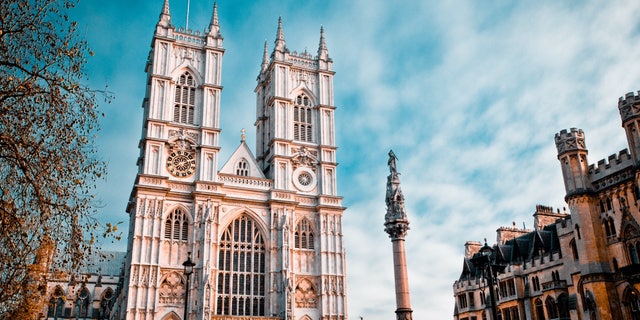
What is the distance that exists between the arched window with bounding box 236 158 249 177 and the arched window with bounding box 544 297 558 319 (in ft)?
76.1

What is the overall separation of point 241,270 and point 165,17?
20772 millimetres

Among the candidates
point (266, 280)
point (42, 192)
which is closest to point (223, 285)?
point (266, 280)

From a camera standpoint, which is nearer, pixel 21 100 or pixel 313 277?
pixel 21 100

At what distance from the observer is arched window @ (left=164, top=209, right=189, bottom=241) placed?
131ft

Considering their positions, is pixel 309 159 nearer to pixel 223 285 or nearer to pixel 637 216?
pixel 223 285

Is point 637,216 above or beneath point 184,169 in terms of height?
beneath

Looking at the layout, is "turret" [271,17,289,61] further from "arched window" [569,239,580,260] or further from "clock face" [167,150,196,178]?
"arched window" [569,239,580,260]

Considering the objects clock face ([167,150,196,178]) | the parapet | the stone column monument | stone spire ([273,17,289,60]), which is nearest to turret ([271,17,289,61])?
stone spire ([273,17,289,60])

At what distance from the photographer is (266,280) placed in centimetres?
4106

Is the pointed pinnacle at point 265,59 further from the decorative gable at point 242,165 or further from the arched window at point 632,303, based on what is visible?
the arched window at point 632,303

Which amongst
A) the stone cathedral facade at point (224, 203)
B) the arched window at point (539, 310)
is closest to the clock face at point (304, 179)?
the stone cathedral facade at point (224, 203)

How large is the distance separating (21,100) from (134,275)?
88.3ft

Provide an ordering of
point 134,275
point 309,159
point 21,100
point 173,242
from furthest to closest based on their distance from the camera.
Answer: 1. point 309,159
2. point 173,242
3. point 134,275
4. point 21,100

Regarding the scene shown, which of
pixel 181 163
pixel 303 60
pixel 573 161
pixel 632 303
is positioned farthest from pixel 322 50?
pixel 632 303
